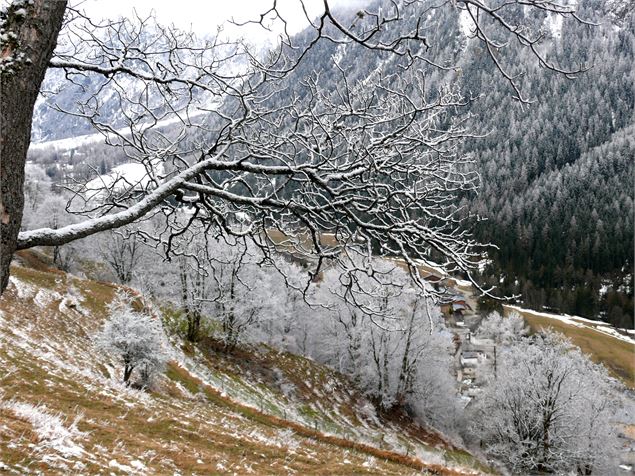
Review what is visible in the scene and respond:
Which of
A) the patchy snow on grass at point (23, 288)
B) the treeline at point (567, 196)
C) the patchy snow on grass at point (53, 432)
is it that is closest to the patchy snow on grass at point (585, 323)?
the treeline at point (567, 196)

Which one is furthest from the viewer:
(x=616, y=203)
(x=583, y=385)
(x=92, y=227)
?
(x=616, y=203)

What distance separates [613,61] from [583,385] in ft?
709

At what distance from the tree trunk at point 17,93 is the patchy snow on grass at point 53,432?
4.16 meters

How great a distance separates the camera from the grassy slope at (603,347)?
249ft

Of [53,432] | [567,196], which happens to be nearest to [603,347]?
[567,196]

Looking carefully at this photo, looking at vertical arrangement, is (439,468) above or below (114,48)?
below

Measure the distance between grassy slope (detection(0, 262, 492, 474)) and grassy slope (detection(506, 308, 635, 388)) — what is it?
61251mm

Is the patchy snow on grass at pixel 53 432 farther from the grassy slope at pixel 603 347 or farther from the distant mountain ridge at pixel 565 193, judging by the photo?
the grassy slope at pixel 603 347

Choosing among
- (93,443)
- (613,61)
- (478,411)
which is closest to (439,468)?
(93,443)

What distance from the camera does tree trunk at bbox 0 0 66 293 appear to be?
8.34 ft

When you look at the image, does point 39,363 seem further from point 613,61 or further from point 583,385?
point 613,61

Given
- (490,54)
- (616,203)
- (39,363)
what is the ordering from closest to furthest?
(490,54)
(39,363)
(616,203)

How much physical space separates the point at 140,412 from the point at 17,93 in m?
9.85

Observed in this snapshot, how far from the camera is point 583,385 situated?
30.4 m
